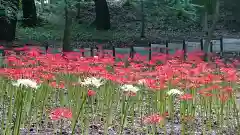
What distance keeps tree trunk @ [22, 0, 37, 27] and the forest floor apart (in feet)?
2.56

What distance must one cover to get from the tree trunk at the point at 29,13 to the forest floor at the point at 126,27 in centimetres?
78

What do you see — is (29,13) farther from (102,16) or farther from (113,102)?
(113,102)

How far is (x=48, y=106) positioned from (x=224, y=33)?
97.1ft

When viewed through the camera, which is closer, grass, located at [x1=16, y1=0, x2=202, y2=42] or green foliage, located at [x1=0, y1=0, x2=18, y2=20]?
green foliage, located at [x1=0, y1=0, x2=18, y2=20]

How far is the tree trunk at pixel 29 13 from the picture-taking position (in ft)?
104

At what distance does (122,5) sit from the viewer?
41688mm

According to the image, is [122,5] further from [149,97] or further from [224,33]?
[149,97]

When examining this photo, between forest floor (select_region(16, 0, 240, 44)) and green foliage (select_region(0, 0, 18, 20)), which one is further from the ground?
green foliage (select_region(0, 0, 18, 20))

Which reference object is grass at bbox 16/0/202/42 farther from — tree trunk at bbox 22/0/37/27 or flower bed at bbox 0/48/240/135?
flower bed at bbox 0/48/240/135

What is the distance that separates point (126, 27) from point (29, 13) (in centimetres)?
759

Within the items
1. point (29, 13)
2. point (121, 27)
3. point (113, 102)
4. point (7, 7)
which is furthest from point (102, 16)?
point (113, 102)

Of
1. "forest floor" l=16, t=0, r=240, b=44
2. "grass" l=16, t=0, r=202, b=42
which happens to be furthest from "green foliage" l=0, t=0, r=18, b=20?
"grass" l=16, t=0, r=202, b=42

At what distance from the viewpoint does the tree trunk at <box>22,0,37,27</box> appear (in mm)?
31680

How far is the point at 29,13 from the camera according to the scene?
108 feet
